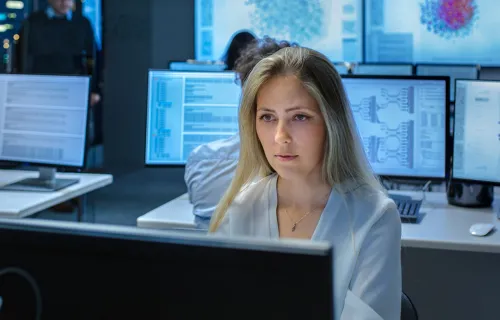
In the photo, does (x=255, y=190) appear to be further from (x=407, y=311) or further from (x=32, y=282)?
(x=32, y=282)

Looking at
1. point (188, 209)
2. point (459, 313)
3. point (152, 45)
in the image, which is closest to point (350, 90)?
point (188, 209)

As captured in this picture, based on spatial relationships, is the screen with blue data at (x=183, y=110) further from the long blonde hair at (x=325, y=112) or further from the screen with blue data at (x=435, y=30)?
the screen with blue data at (x=435, y=30)

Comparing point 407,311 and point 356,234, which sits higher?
point 356,234

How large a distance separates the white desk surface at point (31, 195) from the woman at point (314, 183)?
1.35 m

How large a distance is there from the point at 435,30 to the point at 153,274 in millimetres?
6533

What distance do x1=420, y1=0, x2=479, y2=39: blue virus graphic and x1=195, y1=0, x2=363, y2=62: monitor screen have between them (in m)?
0.65

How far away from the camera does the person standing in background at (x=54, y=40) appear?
6.40 meters

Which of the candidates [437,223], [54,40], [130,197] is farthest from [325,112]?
[54,40]

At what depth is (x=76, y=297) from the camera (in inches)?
27.1

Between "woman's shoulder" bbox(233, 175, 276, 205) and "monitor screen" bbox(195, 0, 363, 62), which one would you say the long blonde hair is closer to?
→ "woman's shoulder" bbox(233, 175, 276, 205)

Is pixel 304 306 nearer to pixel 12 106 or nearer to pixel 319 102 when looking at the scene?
pixel 319 102

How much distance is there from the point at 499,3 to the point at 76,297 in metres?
6.61

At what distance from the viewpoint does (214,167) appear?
2438 mm

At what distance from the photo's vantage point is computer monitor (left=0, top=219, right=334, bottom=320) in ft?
2.01
